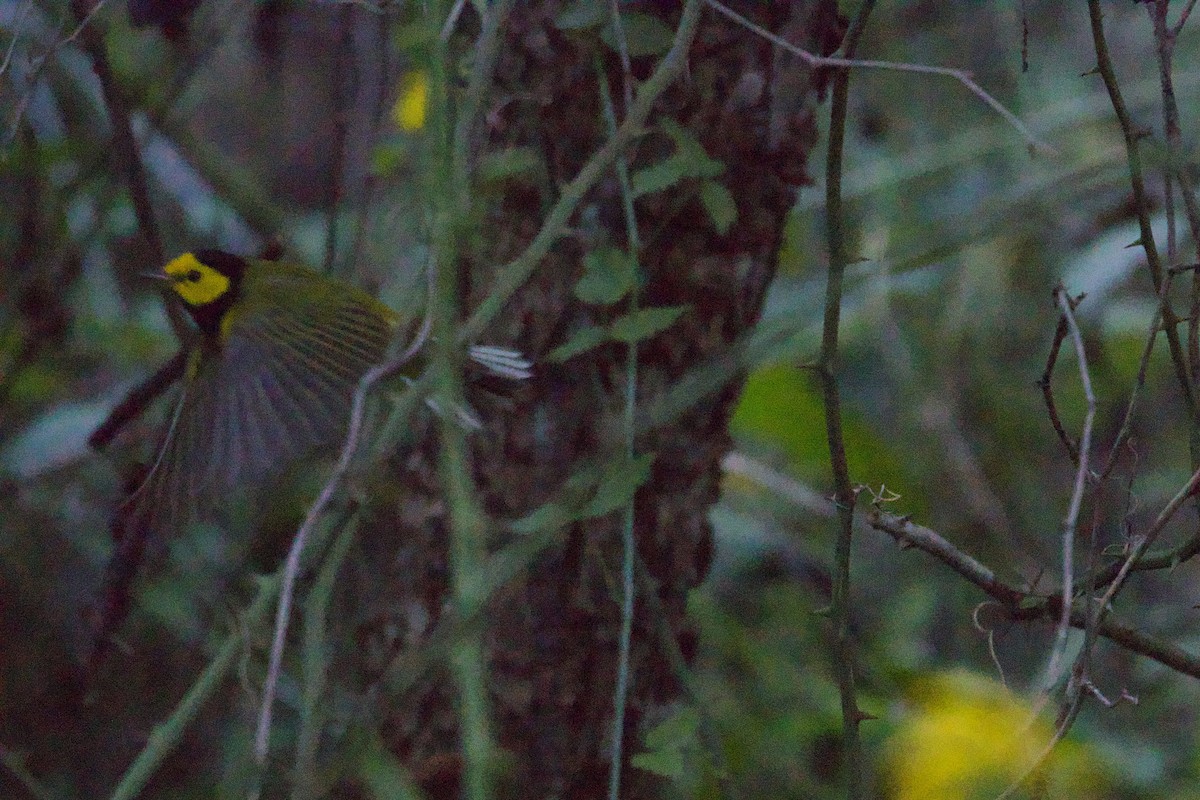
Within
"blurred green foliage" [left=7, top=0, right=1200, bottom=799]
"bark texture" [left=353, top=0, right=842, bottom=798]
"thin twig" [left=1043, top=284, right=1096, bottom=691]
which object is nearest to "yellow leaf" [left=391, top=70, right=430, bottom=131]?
"blurred green foliage" [left=7, top=0, right=1200, bottom=799]

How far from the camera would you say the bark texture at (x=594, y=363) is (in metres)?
1.26

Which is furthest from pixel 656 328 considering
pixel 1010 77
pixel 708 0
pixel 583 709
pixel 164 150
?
pixel 1010 77

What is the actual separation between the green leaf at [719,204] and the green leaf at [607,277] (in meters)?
0.08

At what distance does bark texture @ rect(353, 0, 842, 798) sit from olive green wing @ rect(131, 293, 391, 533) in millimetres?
157

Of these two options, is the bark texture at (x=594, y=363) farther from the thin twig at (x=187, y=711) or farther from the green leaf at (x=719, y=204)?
the thin twig at (x=187, y=711)

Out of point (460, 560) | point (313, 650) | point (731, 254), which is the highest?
point (731, 254)

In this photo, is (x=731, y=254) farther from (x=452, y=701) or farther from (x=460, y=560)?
(x=460, y=560)

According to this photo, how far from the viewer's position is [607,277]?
1.20 m

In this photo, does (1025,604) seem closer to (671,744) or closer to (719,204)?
(671,744)

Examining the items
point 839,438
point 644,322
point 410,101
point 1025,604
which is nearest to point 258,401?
point 644,322

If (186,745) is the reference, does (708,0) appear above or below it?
above

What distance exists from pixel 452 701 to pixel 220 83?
2486mm

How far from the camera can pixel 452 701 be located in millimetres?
1284

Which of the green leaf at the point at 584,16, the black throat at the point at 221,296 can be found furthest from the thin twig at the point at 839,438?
the black throat at the point at 221,296
